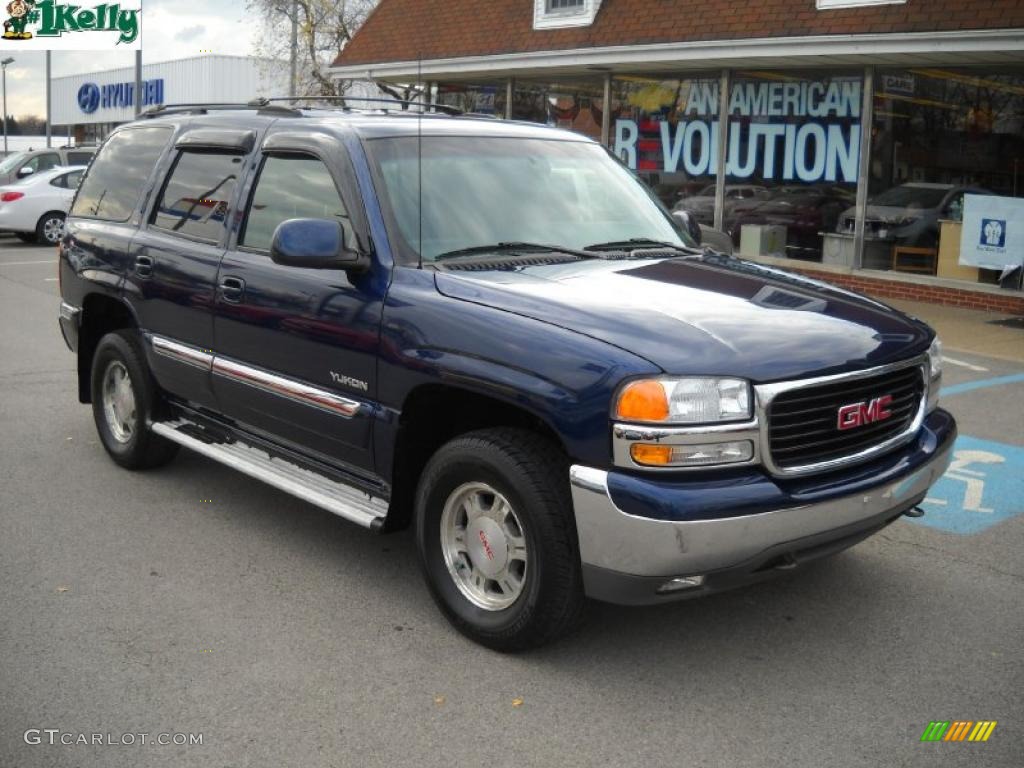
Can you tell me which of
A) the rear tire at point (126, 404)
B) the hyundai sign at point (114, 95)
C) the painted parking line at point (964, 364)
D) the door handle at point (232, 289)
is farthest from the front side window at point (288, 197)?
the hyundai sign at point (114, 95)

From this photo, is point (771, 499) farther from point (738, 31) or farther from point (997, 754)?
point (738, 31)

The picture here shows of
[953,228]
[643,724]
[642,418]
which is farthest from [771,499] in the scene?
[953,228]

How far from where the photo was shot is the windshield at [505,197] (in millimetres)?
4727

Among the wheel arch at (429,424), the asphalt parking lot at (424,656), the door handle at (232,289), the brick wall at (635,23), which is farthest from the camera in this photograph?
the brick wall at (635,23)

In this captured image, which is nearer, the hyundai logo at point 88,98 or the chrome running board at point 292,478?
the chrome running board at point 292,478

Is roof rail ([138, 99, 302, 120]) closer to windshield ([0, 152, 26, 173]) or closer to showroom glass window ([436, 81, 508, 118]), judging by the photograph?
showroom glass window ([436, 81, 508, 118])

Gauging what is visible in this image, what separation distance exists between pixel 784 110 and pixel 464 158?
443 inches

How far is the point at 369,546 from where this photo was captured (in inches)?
211

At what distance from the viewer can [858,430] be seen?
407 centimetres

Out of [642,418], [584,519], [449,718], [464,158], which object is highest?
[464,158]

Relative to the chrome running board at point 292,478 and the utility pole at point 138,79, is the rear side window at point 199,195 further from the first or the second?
the utility pole at point 138,79

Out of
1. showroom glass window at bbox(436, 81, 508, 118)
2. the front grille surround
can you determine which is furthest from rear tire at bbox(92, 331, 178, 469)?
showroom glass window at bbox(436, 81, 508, 118)

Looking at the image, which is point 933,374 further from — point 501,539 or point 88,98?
point 88,98

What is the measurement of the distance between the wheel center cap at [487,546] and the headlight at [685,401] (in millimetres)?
761
